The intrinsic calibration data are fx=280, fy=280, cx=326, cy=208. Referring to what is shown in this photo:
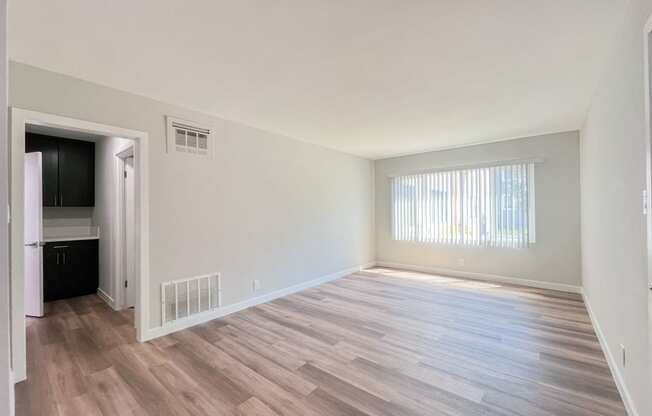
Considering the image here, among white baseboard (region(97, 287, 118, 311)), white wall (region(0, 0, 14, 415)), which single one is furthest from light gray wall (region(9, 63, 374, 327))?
white wall (region(0, 0, 14, 415))

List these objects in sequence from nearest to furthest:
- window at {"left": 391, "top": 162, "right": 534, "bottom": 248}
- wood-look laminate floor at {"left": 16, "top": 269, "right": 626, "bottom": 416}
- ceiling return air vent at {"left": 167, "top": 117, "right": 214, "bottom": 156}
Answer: wood-look laminate floor at {"left": 16, "top": 269, "right": 626, "bottom": 416}
ceiling return air vent at {"left": 167, "top": 117, "right": 214, "bottom": 156}
window at {"left": 391, "top": 162, "right": 534, "bottom": 248}

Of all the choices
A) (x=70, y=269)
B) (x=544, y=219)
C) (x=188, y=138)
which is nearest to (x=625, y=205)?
(x=544, y=219)

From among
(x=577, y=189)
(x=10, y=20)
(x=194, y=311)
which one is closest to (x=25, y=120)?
(x=10, y=20)

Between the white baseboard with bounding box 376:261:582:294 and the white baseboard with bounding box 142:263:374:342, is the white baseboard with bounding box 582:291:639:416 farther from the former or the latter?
the white baseboard with bounding box 142:263:374:342

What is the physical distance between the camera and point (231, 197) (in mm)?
3594

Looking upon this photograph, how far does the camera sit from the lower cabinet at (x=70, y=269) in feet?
13.0

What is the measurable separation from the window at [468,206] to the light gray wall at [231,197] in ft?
4.36

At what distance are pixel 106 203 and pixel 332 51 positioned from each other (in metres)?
4.04

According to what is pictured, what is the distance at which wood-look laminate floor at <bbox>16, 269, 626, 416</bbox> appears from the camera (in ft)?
6.18

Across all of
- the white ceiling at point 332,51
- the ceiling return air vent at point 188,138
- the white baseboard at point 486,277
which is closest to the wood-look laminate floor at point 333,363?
the white baseboard at point 486,277

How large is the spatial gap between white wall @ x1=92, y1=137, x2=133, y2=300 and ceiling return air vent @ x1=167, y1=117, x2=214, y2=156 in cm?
106

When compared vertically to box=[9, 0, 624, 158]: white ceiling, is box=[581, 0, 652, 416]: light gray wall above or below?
below

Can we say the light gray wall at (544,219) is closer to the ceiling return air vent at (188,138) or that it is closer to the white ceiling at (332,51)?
the white ceiling at (332,51)

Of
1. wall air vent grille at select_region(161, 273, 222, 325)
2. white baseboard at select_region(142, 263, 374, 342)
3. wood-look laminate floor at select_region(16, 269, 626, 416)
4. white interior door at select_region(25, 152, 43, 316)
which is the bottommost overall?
wood-look laminate floor at select_region(16, 269, 626, 416)
